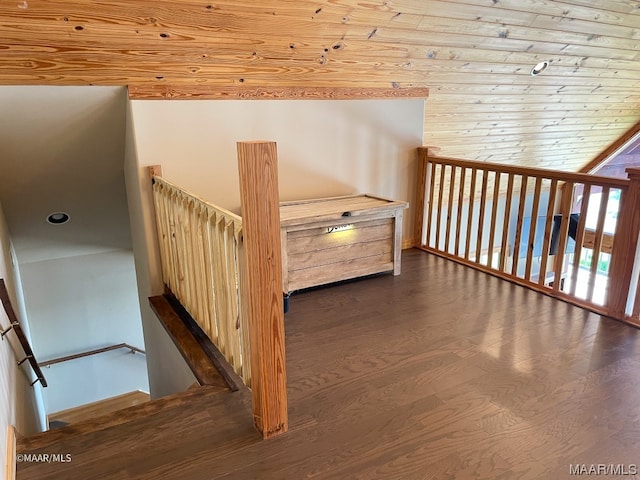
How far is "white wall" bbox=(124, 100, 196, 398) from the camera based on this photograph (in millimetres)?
2748

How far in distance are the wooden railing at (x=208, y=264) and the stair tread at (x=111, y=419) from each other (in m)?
0.20

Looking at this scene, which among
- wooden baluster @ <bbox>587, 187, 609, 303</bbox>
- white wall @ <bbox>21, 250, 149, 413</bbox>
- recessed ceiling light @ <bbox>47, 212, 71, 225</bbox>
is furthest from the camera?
→ white wall @ <bbox>21, 250, 149, 413</bbox>

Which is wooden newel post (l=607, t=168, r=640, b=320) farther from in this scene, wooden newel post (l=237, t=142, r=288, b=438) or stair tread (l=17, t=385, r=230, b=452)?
stair tread (l=17, t=385, r=230, b=452)

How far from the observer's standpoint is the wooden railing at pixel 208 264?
6.03 feet

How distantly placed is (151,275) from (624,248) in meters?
2.95

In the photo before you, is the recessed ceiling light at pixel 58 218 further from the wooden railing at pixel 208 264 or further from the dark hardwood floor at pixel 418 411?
the dark hardwood floor at pixel 418 411

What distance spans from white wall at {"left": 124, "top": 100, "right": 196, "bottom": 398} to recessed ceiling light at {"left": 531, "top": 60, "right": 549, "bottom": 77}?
3181 millimetres

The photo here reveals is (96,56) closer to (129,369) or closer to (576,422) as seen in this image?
(576,422)

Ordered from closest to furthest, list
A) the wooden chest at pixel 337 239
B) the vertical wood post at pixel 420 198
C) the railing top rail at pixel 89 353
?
the wooden chest at pixel 337 239
the vertical wood post at pixel 420 198
the railing top rail at pixel 89 353

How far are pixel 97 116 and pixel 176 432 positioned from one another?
6.67ft

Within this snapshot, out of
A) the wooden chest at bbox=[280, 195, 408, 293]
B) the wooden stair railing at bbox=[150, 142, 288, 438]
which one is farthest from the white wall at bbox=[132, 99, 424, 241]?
the wooden stair railing at bbox=[150, 142, 288, 438]

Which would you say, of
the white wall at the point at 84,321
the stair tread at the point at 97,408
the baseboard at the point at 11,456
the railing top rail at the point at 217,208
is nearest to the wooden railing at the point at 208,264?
the railing top rail at the point at 217,208

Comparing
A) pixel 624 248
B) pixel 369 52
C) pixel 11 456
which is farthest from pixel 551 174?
pixel 11 456

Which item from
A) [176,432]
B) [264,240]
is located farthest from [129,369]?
[264,240]
